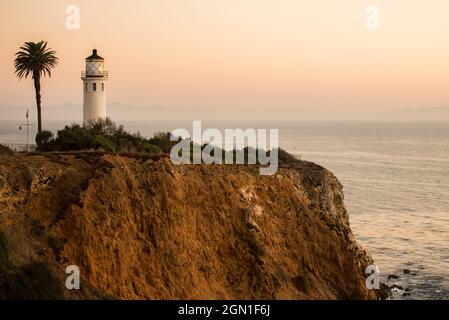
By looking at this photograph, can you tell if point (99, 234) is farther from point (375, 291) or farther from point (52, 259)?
point (375, 291)

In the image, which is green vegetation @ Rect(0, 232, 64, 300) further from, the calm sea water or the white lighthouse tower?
the calm sea water

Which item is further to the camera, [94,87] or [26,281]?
[94,87]

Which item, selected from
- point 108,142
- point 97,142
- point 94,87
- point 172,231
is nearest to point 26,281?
point 172,231

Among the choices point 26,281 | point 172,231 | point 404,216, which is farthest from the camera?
point 404,216

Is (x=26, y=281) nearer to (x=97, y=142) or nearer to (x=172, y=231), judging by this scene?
(x=172, y=231)

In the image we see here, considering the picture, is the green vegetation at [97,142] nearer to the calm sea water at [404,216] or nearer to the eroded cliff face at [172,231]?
the eroded cliff face at [172,231]
